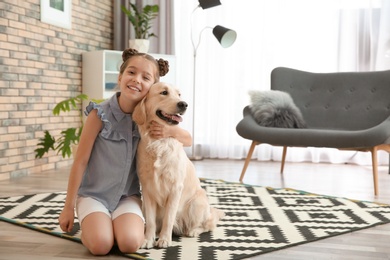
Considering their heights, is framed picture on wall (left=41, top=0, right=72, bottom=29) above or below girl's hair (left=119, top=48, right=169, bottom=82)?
above

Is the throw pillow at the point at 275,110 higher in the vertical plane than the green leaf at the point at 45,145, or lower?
higher

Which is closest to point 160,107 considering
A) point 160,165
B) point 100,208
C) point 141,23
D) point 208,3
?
point 160,165

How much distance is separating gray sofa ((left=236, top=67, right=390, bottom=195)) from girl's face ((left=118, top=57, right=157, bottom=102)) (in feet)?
6.50

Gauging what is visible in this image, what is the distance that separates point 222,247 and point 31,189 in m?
2.02

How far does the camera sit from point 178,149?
7.17ft

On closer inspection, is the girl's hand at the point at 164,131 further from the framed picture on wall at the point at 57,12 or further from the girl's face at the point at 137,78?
the framed picture on wall at the point at 57,12

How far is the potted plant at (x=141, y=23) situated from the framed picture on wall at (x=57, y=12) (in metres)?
0.71

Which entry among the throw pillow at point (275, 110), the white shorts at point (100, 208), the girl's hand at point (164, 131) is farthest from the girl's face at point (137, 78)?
the throw pillow at point (275, 110)

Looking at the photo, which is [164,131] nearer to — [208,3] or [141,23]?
[208,3]

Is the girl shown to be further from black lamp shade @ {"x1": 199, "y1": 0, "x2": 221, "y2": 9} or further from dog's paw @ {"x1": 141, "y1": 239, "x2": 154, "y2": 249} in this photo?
black lamp shade @ {"x1": 199, "y1": 0, "x2": 221, "y2": 9}

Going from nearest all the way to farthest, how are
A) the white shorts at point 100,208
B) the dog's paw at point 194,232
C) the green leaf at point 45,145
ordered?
the white shorts at point 100,208 < the dog's paw at point 194,232 < the green leaf at point 45,145

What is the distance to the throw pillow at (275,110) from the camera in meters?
4.23

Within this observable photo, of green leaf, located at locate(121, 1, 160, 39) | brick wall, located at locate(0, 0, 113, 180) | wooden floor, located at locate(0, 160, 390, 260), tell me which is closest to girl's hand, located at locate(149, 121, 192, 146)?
wooden floor, located at locate(0, 160, 390, 260)

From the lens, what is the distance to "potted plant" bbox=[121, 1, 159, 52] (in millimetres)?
5566
